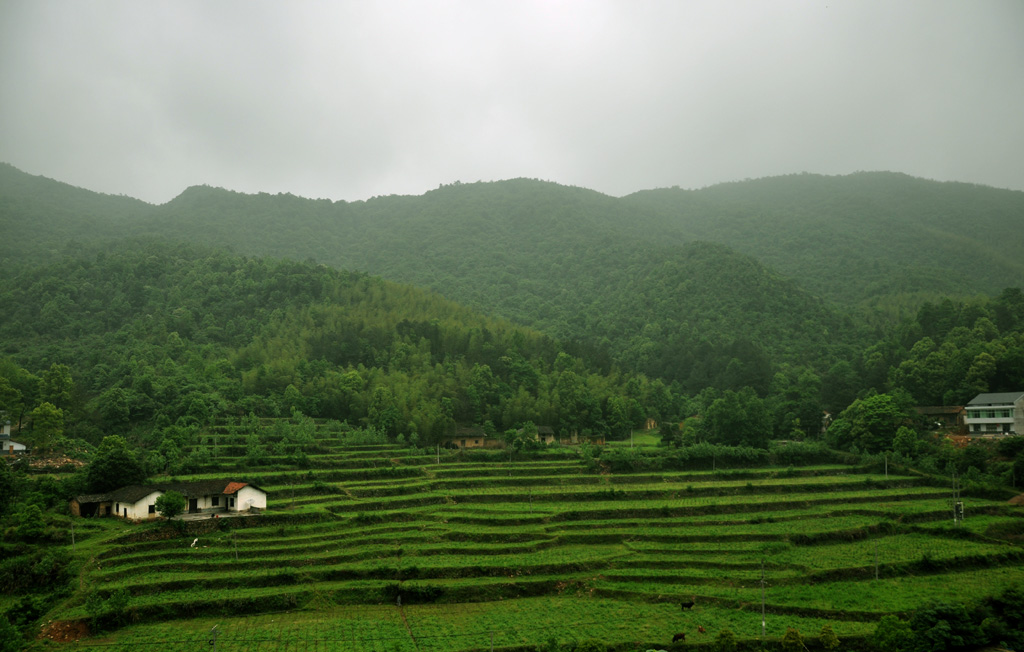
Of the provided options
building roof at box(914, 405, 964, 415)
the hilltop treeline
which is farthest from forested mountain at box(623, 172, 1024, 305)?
building roof at box(914, 405, 964, 415)

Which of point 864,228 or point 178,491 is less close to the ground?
point 864,228

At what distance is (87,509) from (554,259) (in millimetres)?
86040

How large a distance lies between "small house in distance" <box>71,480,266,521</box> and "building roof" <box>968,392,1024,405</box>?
4409 centimetres

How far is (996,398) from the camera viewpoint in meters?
45.4

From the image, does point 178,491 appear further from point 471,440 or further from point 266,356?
point 266,356

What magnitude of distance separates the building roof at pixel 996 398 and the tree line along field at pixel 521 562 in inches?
360

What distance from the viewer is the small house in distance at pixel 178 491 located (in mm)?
30906

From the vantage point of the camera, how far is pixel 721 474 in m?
42.4

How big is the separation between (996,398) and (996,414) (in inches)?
41.0

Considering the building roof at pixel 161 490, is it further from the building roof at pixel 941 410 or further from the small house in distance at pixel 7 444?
the building roof at pixel 941 410

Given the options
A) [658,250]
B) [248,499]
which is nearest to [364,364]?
[248,499]

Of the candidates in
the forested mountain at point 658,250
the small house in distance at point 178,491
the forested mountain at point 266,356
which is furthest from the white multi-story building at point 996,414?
the small house in distance at point 178,491

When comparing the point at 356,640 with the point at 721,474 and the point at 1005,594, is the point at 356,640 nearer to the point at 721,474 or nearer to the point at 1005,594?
the point at 1005,594

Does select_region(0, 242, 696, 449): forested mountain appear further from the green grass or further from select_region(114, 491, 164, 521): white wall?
the green grass
